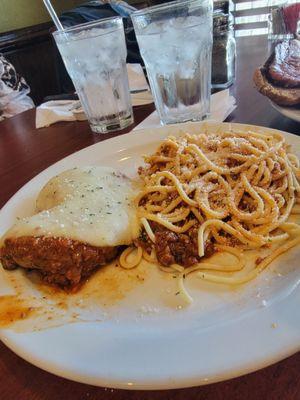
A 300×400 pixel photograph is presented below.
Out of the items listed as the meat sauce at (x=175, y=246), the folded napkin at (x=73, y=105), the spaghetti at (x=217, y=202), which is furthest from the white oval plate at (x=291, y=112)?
the folded napkin at (x=73, y=105)

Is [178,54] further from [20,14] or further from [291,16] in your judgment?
[20,14]

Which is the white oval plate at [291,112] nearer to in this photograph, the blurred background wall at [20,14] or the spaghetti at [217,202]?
the spaghetti at [217,202]

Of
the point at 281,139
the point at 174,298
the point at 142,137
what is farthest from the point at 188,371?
the point at 142,137

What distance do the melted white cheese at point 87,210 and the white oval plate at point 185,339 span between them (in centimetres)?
20

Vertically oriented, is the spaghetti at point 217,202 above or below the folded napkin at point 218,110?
above

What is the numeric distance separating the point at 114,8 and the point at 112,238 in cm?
396

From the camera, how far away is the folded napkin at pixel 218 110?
5.45 ft

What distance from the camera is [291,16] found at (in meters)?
2.34

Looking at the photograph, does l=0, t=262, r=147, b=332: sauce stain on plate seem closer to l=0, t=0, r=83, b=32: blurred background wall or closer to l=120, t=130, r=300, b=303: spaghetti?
l=120, t=130, r=300, b=303: spaghetti

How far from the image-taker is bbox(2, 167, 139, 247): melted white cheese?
936mm

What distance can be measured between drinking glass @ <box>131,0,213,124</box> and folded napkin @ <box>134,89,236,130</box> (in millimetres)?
44

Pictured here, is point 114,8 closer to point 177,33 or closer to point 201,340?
point 177,33

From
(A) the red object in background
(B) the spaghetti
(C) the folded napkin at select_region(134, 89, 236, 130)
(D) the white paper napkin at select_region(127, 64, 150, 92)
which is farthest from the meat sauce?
(A) the red object in background

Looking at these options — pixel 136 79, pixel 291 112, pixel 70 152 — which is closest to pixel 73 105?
pixel 136 79
